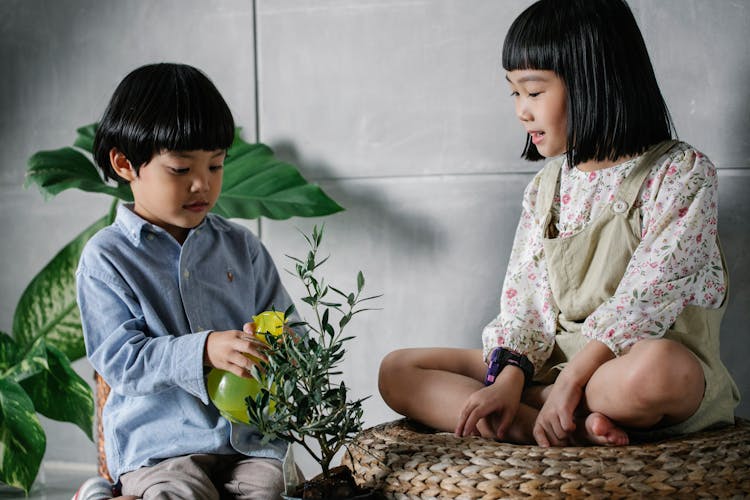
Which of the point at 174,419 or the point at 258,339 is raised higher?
the point at 258,339

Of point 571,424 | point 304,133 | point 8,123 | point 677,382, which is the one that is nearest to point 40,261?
point 8,123

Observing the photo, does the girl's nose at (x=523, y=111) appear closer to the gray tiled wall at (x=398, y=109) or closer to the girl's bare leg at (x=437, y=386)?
the gray tiled wall at (x=398, y=109)

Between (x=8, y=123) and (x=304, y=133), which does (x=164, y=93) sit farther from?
(x=8, y=123)

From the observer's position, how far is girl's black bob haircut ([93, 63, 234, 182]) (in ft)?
4.58

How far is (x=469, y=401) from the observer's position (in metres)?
1.34

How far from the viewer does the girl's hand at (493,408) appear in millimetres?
1329

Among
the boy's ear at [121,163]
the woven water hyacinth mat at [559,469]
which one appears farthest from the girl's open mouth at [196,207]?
the woven water hyacinth mat at [559,469]

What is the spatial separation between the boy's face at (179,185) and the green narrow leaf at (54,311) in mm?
558

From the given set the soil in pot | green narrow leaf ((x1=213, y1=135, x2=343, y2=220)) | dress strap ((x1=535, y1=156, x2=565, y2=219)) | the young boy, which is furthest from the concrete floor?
dress strap ((x1=535, y1=156, x2=565, y2=219))

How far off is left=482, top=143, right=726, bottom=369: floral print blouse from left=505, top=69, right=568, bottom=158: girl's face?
Answer: 0.09 metres

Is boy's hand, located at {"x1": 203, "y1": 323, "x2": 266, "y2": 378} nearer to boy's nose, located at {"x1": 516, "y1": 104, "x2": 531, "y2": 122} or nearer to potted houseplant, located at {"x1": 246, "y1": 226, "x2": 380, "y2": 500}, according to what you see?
potted houseplant, located at {"x1": 246, "y1": 226, "x2": 380, "y2": 500}

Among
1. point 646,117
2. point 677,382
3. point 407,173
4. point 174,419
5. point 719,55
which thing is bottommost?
point 174,419

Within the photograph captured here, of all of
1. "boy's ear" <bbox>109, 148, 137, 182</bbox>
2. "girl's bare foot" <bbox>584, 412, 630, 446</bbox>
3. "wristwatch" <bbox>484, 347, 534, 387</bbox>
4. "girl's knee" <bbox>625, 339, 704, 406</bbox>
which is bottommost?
"girl's bare foot" <bbox>584, 412, 630, 446</bbox>

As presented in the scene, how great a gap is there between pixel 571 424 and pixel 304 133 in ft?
3.07
